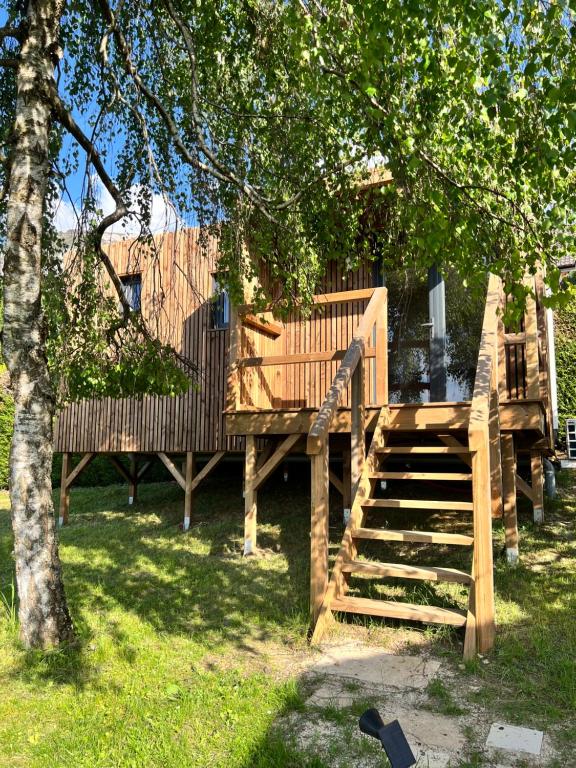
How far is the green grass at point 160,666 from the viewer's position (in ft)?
9.05

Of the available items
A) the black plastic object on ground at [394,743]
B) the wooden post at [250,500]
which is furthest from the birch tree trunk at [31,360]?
the black plastic object on ground at [394,743]

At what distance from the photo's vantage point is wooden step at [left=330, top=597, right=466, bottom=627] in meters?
3.73

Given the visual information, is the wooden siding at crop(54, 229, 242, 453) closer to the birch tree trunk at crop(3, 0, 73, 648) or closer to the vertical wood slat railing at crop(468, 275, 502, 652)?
the birch tree trunk at crop(3, 0, 73, 648)

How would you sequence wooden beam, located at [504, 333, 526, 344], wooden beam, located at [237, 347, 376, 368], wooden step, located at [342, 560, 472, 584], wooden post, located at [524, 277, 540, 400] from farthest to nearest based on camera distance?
wooden beam, located at [504, 333, 526, 344] < wooden beam, located at [237, 347, 376, 368] < wooden post, located at [524, 277, 540, 400] < wooden step, located at [342, 560, 472, 584]

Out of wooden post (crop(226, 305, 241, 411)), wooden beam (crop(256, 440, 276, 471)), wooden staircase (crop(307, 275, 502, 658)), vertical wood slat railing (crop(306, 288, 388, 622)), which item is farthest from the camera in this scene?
wooden beam (crop(256, 440, 276, 471))

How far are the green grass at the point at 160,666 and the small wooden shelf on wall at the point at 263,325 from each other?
8.42ft

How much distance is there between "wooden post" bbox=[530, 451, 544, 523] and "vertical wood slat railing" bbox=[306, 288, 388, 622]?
212 centimetres

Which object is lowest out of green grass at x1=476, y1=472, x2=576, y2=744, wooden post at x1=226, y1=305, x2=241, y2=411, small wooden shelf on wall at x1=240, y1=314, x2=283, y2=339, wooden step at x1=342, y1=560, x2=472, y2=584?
green grass at x1=476, y1=472, x2=576, y2=744

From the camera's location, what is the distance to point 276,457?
21.5ft

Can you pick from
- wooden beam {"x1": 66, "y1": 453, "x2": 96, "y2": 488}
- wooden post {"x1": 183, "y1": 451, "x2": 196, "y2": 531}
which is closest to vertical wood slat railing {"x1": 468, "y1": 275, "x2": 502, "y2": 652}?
wooden post {"x1": 183, "y1": 451, "x2": 196, "y2": 531}

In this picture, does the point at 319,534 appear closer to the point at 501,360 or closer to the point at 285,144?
the point at 501,360

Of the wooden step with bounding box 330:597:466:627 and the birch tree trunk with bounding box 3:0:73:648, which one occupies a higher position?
the birch tree trunk with bounding box 3:0:73:648

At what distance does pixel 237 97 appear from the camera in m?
5.35

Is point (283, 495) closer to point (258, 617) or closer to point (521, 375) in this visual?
point (521, 375)
